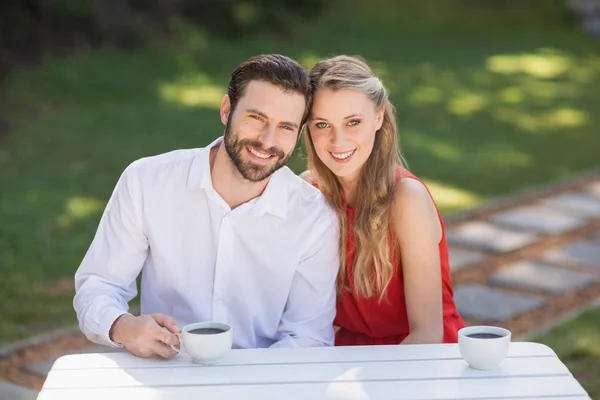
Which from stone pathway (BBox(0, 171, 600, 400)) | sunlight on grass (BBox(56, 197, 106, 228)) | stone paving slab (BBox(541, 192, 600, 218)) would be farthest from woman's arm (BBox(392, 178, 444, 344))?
stone paving slab (BBox(541, 192, 600, 218))

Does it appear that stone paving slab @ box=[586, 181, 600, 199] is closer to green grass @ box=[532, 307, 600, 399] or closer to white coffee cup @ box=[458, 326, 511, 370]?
green grass @ box=[532, 307, 600, 399]

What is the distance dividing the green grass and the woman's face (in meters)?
1.58

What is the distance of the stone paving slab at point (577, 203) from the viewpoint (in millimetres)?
6602

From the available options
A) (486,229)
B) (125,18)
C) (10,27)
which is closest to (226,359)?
(486,229)

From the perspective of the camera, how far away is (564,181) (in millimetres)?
7363

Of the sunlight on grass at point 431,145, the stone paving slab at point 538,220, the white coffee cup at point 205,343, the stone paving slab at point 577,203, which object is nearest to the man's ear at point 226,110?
the white coffee cup at point 205,343

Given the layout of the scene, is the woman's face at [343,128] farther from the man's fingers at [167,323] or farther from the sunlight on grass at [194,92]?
the sunlight on grass at [194,92]

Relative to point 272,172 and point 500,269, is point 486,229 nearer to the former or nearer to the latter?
point 500,269

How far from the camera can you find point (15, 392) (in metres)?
4.00

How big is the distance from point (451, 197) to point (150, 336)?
4674mm

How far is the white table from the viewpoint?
230 centimetres

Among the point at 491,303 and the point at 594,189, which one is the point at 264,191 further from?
the point at 594,189

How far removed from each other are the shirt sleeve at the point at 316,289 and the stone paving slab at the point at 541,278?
2404mm

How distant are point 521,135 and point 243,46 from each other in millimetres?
4374
